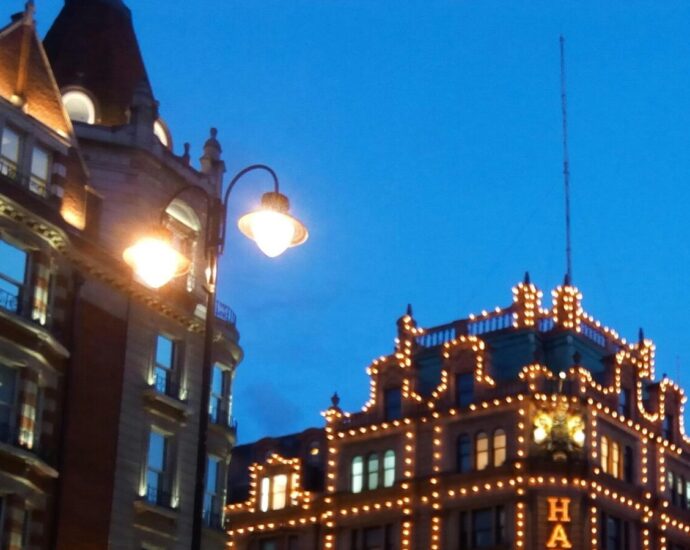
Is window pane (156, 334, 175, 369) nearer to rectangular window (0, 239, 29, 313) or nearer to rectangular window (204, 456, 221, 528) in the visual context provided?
rectangular window (204, 456, 221, 528)

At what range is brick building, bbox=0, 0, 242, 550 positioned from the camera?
138 ft

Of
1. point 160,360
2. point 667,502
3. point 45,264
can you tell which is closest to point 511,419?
point 667,502

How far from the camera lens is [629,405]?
7338cm

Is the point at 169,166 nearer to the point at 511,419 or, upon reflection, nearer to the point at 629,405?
the point at 511,419

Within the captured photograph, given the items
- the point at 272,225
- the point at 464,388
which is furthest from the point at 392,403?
the point at 272,225

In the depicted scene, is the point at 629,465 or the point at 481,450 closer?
the point at 481,450

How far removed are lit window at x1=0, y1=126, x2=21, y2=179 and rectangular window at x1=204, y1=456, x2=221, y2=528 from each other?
13038 mm

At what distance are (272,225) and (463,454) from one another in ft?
152

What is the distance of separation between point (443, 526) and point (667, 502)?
12.0 m

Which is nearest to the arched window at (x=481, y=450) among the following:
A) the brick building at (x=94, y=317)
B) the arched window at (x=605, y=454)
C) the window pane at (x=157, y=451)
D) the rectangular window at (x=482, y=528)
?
the rectangular window at (x=482, y=528)

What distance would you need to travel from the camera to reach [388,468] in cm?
7338

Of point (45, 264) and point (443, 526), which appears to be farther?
point (443, 526)

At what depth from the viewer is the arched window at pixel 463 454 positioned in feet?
231

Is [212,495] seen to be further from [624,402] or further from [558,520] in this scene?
[624,402]
